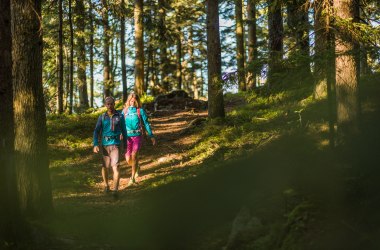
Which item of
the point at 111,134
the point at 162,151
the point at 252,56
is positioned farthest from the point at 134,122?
the point at 252,56

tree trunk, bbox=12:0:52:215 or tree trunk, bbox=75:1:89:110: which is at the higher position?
tree trunk, bbox=75:1:89:110

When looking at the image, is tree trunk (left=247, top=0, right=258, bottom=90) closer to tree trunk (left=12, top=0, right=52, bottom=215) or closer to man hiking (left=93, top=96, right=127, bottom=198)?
man hiking (left=93, top=96, right=127, bottom=198)

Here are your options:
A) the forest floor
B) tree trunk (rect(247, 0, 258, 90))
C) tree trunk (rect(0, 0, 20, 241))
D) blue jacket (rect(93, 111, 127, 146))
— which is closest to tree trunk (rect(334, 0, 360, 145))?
the forest floor

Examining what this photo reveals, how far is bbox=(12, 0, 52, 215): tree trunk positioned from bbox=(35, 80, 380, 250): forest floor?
1.87 feet

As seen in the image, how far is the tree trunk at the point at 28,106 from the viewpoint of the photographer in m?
6.87

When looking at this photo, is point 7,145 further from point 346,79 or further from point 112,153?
point 346,79

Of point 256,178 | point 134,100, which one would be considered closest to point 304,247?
point 256,178

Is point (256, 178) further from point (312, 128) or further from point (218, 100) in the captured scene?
point (218, 100)

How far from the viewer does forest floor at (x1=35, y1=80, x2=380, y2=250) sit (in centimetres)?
500

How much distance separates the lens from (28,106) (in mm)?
6906

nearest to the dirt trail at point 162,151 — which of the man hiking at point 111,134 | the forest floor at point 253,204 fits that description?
the forest floor at point 253,204

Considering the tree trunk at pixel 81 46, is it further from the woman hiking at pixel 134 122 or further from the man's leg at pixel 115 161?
the man's leg at pixel 115 161

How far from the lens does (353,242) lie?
4473 mm

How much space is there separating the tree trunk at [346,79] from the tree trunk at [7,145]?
577cm
